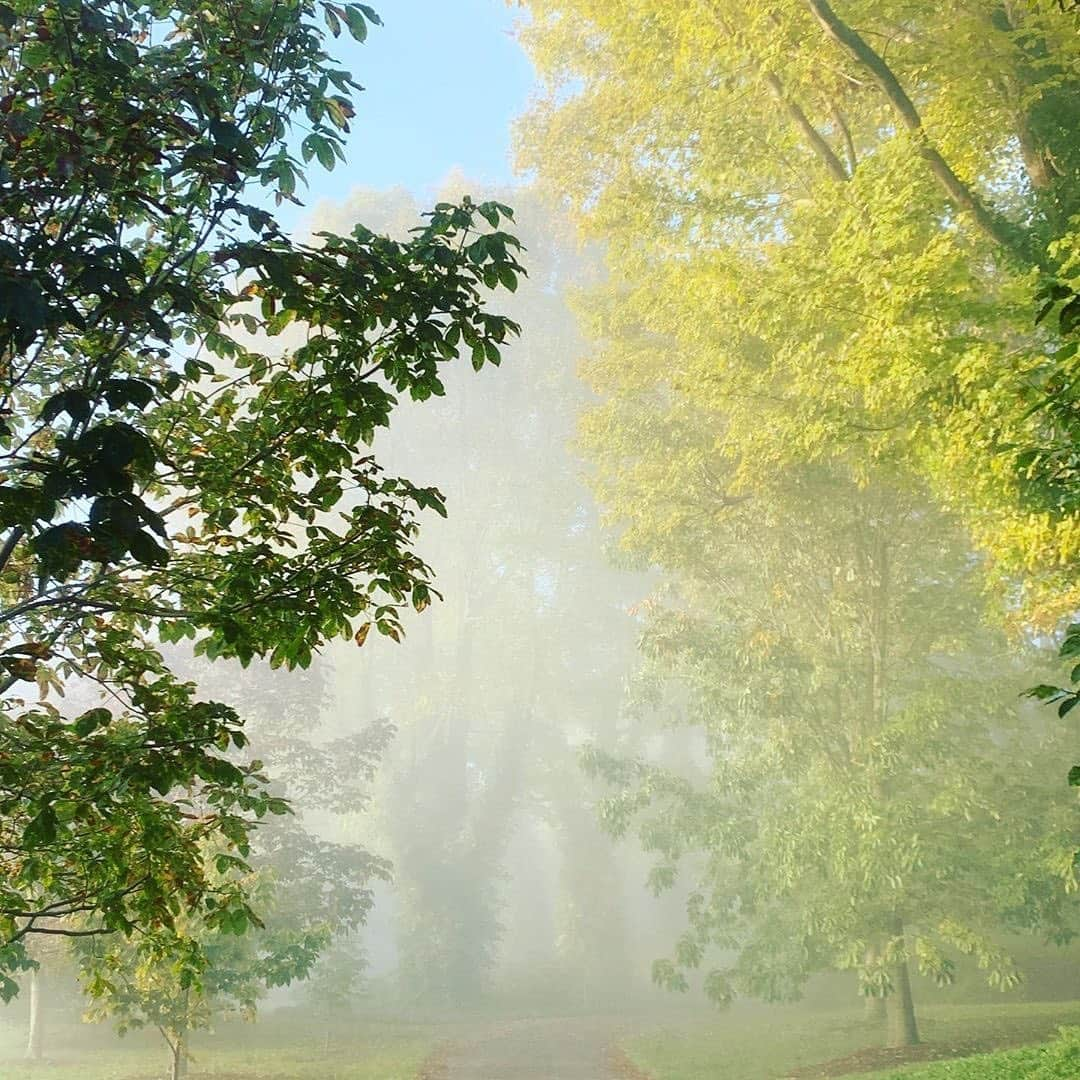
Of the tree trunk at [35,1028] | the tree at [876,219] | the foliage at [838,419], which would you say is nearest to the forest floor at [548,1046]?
the tree trunk at [35,1028]

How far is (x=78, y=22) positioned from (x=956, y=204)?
275 inches

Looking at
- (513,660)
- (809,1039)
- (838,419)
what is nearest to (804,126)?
(838,419)

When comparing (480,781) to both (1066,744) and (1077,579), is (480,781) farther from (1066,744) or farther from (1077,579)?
(1077,579)

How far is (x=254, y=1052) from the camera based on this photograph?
1838 centimetres

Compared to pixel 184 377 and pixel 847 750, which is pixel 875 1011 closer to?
pixel 847 750

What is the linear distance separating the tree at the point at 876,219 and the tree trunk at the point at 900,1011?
247 inches

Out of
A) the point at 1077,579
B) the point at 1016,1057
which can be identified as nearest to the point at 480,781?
the point at 1016,1057

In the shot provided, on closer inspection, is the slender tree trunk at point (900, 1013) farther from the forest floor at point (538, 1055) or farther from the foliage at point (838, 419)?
the forest floor at point (538, 1055)

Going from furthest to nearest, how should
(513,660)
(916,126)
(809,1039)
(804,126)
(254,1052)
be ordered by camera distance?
(513,660)
(254,1052)
(809,1039)
(804,126)
(916,126)

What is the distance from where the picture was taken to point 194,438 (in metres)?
4.26

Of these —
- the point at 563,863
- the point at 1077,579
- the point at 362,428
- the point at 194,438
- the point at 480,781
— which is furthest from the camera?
the point at 480,781

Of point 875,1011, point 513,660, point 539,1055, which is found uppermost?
point 513,660

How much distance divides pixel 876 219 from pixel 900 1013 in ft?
39.4

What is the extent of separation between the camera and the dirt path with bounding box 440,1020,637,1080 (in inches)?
606
